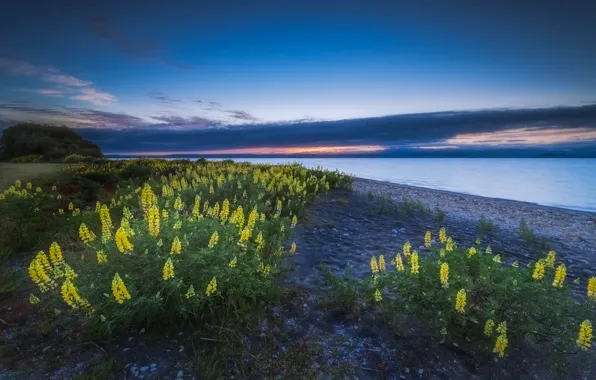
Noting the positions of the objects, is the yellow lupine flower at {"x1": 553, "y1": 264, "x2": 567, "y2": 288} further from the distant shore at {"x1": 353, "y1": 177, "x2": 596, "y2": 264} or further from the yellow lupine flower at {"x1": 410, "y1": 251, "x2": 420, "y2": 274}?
the distant shore at {"x1": 353, "y1": 177, "x2": 596, "y2": 264}

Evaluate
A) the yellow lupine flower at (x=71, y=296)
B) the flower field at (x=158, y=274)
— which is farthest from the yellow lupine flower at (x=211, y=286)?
the yellow lupine flower at (x=71, y=296)

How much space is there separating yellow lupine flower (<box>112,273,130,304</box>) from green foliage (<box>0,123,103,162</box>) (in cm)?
2669

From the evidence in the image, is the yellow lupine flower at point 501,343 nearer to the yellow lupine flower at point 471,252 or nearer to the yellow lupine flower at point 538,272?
the yellow lupine flower at point 538,272

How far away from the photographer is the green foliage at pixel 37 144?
85.2ft

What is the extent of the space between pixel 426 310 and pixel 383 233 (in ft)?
17.4

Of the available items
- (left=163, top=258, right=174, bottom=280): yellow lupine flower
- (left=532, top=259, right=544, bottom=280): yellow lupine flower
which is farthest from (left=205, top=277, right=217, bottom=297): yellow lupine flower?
(left=532, top=259, right=544, bottom=280): yellow lupine flower

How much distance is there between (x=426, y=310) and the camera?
390cm

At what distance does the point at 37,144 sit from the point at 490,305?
33124 mm

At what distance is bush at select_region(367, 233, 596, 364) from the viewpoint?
11.8 ft

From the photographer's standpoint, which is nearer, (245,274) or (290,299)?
(245,274)

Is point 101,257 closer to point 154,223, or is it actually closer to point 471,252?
point 154,223

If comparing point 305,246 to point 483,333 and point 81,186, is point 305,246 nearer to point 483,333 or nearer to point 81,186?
point 483,333

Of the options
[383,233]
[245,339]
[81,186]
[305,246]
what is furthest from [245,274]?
[81,186]

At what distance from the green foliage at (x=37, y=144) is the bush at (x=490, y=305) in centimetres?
2824
